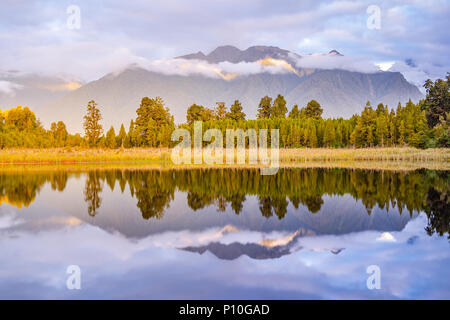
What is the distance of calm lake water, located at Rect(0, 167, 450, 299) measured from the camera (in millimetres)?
5492

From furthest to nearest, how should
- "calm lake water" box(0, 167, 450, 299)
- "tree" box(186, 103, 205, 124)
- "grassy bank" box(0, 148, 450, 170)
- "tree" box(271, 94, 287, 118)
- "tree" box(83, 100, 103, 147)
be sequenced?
"tree" box(271, 94, 287, 118)
"tree" box(186, 103, 205, 124)
"tree" box(83, 100, 103, 147)
"grassy bank" box(0, 148, 450, 170)
"calm lake water" box(0, 167, 450, 299)

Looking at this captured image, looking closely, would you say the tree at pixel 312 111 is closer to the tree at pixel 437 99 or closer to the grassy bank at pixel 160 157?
the tree at pixel 437 99

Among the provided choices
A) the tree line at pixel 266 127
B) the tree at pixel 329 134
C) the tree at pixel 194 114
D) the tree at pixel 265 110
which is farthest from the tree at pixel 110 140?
the tree at pixel 329 134

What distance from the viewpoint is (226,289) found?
538 centimetres

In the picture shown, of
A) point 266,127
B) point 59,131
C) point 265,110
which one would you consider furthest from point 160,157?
point 265,110

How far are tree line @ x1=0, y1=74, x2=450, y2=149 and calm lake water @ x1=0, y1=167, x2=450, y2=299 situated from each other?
42978 mm

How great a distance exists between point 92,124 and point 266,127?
34.4 m

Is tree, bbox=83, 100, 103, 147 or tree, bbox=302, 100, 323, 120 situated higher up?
tree, bbox=302, 100, 323, 120

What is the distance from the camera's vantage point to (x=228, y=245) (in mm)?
7766

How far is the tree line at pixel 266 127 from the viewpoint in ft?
178

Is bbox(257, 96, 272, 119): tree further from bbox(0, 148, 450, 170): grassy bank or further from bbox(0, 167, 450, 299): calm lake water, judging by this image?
bbox(0, 167, 450, 299): calm lake water

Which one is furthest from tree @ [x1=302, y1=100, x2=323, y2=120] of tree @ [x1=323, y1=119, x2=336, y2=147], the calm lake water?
the calm lake water

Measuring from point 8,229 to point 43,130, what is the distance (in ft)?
243
